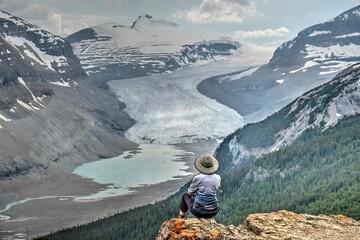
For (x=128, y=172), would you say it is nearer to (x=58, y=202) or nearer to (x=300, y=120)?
(x=58, y=202)

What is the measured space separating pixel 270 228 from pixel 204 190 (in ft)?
9.08

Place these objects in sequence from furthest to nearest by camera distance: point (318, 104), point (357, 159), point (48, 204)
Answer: point (48, 204), point (318, 104), point (357, 159)

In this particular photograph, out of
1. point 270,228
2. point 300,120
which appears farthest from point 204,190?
point 300,120

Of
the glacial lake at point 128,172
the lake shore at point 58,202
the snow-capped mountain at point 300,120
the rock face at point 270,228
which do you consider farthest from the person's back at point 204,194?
the glacial lake at point 128,172

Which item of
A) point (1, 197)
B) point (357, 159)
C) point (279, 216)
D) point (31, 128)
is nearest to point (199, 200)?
point (279, 216)

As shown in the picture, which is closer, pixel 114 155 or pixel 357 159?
pixel 357 159

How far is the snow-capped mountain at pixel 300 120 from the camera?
11094 cm

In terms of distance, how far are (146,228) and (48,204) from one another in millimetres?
48438

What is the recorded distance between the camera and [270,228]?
68.2ft

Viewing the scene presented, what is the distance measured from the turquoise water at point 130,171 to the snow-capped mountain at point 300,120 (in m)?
23.4

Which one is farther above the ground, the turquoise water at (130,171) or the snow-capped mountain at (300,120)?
the snow-capped mountain at (300,120)

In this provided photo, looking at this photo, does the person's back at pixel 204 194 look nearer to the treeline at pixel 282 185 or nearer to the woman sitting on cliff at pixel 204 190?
the woman sitting on cliff at pixel 204 190

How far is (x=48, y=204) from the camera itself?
417 ft

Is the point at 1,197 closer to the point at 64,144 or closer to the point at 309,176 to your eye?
the point at 64,144
